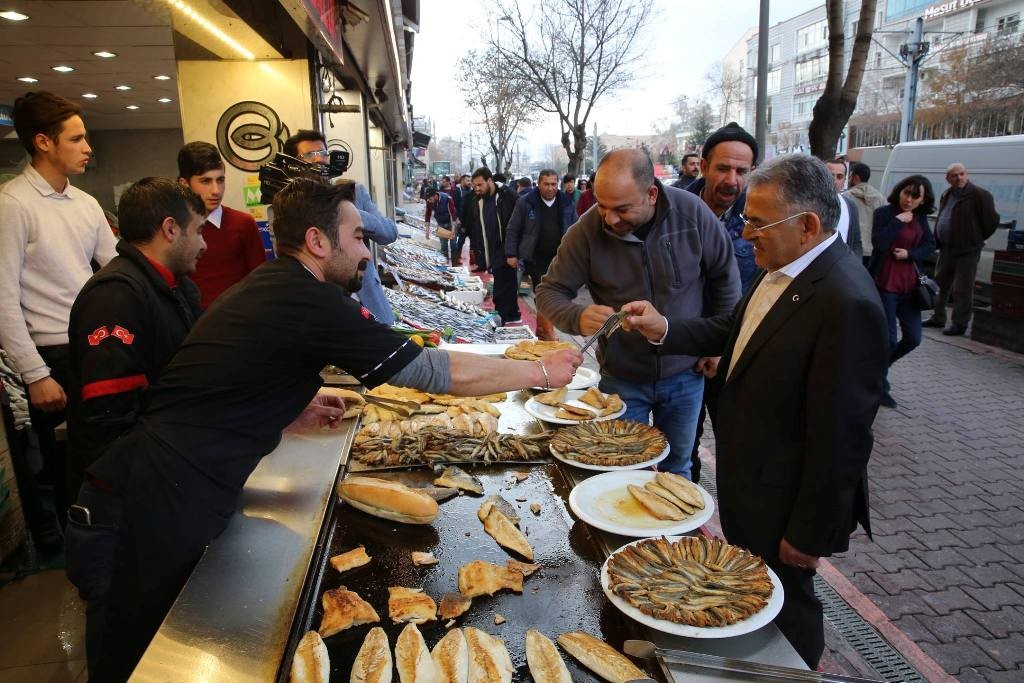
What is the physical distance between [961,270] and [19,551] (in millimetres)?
11742

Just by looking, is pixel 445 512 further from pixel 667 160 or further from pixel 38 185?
pixel 667 160

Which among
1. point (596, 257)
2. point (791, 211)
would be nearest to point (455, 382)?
point (791, 211)

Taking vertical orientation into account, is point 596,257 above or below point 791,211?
below

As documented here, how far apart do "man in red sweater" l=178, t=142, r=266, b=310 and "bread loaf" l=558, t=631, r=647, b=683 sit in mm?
3467

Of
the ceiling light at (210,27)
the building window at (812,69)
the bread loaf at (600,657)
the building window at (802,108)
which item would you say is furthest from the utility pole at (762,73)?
the building window at (802,108)

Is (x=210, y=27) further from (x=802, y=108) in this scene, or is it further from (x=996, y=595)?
(x=802, y=108)

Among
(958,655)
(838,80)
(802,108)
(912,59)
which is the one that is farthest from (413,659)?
(802,108)

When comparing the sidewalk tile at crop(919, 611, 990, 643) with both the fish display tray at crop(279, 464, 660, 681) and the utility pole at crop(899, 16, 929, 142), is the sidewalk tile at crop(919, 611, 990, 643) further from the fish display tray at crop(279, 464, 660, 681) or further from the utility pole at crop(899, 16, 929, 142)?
the utility pole at crop(899, 16, 929, 142)

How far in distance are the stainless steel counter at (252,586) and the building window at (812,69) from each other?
197 ft

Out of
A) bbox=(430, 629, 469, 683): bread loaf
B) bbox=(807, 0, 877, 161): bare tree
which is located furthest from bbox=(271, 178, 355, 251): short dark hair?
bbox=(807, 0, 877, 161): bare tree

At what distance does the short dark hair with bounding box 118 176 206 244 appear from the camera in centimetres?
267

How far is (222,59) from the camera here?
6148mm

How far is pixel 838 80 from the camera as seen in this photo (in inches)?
375

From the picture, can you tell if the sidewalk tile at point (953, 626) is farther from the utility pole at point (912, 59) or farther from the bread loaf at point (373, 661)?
the utility pole at point (912, 59)
